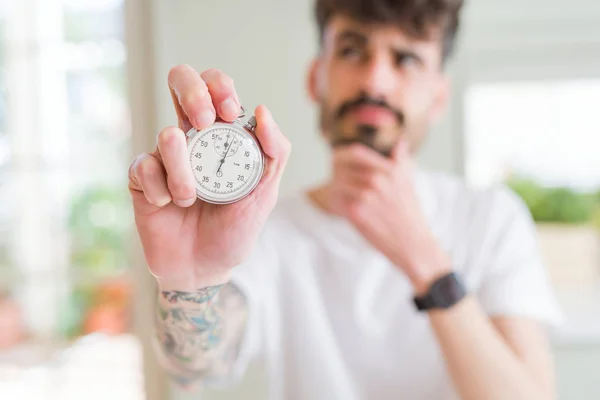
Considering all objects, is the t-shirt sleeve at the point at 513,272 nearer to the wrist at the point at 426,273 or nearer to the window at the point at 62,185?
the wrist at the point at 426,273

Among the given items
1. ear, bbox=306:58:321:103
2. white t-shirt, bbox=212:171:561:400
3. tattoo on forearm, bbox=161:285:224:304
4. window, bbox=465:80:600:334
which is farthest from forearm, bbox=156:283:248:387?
window, bbox=465:80:600:334

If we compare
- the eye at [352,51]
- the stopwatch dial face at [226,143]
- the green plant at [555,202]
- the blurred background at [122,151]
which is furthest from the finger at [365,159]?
the green plant at [555,202]

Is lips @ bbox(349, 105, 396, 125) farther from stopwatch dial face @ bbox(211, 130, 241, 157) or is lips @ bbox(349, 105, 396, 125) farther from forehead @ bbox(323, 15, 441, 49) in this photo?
stopwatch dial face @ bbox(211, 130, 241, 157)

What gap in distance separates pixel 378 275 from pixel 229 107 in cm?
49

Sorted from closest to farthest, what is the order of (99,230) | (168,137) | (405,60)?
(168,137)
(405,60)
(99,230)

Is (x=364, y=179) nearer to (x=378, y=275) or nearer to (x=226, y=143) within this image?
(x=378, y=275)

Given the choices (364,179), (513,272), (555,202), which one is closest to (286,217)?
(364,179)

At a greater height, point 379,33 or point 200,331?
point 379,33

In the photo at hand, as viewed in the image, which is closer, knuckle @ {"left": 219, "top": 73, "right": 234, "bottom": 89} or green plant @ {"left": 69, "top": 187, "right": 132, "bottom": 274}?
knuckle @ {"left": 219, "top": 73, "right": 234, "bottom": 89}

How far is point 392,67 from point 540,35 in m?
0.51

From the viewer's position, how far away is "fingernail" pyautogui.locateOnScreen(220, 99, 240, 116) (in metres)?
0.34

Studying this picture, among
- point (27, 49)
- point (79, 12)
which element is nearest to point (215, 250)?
point (79, 12)

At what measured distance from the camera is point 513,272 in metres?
0.71

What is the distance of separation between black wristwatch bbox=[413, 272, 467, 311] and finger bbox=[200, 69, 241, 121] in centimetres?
34
